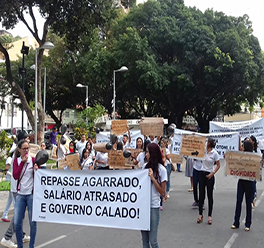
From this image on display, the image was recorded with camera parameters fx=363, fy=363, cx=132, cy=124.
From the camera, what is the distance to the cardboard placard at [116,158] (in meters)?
7.47

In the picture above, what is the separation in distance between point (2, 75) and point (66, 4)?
A: 27.5 metres

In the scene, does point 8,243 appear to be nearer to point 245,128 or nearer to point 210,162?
point 210,162

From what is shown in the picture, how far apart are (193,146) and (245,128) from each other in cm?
380

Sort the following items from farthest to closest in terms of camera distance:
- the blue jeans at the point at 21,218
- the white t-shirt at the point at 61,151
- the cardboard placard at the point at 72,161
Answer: the white t-shirt at the point at 61,151 → the cardboard placard at the point at 72,161 → the blue jeans at the point at 21,218

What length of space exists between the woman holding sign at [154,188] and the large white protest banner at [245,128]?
7.05 meters

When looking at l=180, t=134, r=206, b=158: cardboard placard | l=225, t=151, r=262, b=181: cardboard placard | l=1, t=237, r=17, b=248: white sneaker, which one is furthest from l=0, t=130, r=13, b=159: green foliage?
l=225, t=151, r=262, b=181: cardboard placard

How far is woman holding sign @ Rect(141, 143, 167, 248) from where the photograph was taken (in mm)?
4473

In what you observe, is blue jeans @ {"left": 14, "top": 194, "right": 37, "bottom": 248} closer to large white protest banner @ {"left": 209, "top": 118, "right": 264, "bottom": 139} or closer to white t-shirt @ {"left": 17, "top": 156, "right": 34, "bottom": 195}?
white t-shirt @ {"left": 17, "top": 156, "right": 34, "bottom": 195}

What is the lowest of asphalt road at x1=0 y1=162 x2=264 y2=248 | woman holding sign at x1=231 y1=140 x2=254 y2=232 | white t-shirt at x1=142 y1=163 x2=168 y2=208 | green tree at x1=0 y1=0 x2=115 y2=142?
asphalt road at x1=0 y1=162 x2=264 y2=248

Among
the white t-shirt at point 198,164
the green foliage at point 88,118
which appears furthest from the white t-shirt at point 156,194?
the green foliage at point 88,118

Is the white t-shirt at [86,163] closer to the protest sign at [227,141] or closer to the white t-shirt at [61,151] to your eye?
the white t-shirt at [61,151]

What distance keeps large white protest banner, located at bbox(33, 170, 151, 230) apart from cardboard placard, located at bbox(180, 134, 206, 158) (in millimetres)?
3202

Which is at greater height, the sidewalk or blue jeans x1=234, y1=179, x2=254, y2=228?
blue jeans x1=234, y1=179, x2=254, y2=228

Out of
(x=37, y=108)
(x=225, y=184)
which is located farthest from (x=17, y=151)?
(x=37, y=108)
